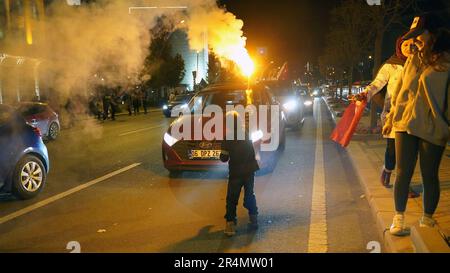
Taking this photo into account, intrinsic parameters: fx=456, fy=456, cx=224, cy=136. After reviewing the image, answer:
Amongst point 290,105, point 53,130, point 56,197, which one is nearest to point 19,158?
point 56,197

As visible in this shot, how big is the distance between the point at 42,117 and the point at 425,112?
12889 millimetres

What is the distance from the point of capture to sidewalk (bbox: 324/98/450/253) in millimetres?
3732

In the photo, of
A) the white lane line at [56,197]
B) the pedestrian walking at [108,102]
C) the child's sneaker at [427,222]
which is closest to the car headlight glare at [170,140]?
the white lane line at [56,197]

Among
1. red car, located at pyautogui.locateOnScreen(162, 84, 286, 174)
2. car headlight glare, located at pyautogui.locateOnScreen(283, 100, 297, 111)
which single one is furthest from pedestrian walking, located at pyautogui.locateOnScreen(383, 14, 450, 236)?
car headlight glare, located at pyautogui.locateOnScreen(283, 100, 297, 111)

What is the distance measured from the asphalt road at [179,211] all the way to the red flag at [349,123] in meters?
0.90

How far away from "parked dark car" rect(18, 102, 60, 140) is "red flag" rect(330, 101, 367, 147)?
1064 cm

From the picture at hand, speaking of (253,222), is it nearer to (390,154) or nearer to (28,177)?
(390,154)

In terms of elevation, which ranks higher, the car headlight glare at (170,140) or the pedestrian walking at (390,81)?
the pedestrian walking at (390,81)

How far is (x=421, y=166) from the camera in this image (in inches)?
162

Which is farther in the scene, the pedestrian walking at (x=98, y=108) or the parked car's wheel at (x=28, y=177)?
the pedestrian walking at (x=98, y=108)

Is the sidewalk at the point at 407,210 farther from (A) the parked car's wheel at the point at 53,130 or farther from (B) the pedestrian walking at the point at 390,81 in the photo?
(A) the parked car's wheel at the point at 53,130

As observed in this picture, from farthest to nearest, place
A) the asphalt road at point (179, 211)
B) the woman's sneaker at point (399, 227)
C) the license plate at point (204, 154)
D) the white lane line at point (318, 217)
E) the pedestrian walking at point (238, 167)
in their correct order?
the license plate at point (204, 154)
the pedestrian walking at point (238, 167)
the asphalt road at point (179, 211)
the white lane line at point (318, 217)
the woman's sneaker at point (399, 227)

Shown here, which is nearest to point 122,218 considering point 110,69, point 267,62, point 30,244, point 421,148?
point 30,244

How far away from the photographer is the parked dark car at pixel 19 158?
20.9 ft
